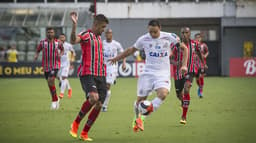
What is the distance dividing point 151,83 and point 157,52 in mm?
623

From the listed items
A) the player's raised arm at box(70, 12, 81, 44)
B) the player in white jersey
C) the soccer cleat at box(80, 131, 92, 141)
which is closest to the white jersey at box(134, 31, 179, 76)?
the player in white jersey

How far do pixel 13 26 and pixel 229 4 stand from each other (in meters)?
16.5

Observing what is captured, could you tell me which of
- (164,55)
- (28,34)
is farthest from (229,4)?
(164,55)

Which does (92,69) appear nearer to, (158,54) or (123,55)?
(123,55)

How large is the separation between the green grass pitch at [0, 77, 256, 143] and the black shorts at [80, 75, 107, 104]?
0.84 metres

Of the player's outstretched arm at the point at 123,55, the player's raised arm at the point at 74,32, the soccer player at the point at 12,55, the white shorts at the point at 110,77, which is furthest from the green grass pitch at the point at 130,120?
the soccer player at the point at 12,55

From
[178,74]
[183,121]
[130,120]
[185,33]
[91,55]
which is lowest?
[130,120]

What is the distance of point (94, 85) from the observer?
12125 mm

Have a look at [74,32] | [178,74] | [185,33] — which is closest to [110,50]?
[178,74]

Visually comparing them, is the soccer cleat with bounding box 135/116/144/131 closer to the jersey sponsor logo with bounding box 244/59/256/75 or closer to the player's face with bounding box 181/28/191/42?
the player's face with bounding box 181/28/191/42

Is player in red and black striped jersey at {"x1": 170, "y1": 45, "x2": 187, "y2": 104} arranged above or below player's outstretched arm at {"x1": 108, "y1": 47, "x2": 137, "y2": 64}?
below

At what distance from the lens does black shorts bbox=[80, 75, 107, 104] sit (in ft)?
39.7

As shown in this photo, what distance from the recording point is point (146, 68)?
1272 cm

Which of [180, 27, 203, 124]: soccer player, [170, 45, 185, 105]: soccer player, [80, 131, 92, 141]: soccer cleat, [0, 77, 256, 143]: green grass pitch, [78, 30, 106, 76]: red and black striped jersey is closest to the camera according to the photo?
[80, 131, 92, 141]: soccer cleat
